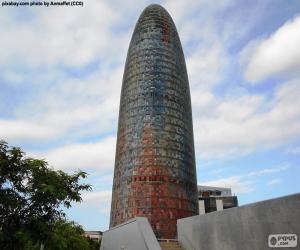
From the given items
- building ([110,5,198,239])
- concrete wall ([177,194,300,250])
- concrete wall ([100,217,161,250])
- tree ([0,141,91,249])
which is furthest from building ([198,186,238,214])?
tree ([0,141,91,249])

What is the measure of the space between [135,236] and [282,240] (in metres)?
8.70

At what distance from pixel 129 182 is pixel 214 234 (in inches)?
1946

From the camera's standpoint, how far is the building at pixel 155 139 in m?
65.7

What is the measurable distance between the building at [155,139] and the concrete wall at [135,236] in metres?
37.7

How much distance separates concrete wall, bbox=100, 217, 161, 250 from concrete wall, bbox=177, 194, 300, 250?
343cm

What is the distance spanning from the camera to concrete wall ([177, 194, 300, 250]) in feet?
46.6

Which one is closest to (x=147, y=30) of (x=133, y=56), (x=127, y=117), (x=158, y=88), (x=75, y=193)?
(x=133, y=56)

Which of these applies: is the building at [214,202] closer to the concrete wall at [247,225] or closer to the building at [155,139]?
the building at [155,139]

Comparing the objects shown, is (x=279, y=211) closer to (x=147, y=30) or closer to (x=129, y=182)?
(x=129, y=182)

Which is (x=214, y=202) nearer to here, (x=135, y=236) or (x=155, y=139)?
(x=155, y=139)

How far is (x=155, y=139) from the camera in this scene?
6956 cm

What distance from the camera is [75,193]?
19.1 meters

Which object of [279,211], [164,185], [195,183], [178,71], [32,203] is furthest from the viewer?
[178,71]

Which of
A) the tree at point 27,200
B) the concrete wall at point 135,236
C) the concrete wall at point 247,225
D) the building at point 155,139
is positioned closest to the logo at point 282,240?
the concrete wall at point 247,225
